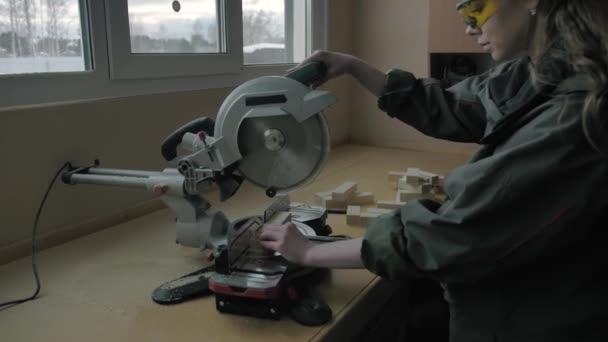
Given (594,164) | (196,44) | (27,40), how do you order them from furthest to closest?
(196,44) < (27,40) < (594,164)

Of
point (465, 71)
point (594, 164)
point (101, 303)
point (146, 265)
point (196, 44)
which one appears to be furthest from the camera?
point (465, 71)

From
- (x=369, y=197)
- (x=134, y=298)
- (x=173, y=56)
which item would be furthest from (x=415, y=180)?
(x=134, y=298)

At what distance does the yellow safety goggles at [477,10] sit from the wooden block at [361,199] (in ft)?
2.40

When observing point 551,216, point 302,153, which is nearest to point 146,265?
point 302,153

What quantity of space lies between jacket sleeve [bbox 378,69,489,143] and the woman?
1.22ft

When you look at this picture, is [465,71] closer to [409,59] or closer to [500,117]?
[409,59]

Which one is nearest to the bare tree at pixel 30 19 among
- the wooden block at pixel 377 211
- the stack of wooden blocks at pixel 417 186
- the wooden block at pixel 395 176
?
the wooden block at pixel 377 211

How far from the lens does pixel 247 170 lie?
989mm

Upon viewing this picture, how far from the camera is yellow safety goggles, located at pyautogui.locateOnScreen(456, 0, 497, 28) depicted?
2.73 ft

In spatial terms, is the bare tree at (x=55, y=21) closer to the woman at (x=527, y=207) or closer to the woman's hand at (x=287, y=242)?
the woman's hand at (x=287, y=242)

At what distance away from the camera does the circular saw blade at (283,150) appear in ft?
3.11

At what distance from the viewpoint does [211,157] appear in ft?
3.23

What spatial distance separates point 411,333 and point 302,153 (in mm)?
619

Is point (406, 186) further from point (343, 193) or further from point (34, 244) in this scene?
point (34, 244)
